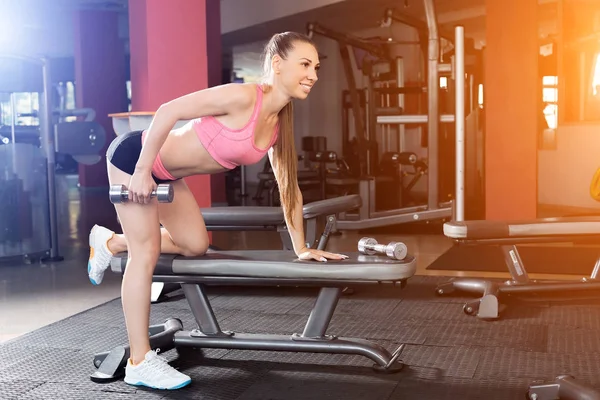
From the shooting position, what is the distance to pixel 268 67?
2.46 metres

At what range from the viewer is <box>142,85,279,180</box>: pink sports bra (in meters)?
2.38

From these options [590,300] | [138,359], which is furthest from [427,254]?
[138,359]

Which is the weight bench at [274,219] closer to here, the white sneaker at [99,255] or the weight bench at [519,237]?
the weight bench at [519,237]

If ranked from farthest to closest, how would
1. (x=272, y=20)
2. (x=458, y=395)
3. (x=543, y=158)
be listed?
(x=272, y=20) < (x=543, y=158) < (x=458, y=395)

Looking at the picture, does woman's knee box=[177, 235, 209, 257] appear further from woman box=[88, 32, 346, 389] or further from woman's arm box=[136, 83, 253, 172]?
woman's arm box=[136, 83, 253, 172]

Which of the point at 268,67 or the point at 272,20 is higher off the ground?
the point at 272,20

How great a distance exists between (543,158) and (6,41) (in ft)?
32.2

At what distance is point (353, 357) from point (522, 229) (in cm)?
114

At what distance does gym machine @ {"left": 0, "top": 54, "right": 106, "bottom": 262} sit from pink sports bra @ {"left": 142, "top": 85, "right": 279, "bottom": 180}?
2633 mm

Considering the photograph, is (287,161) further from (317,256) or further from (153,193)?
(153,193)

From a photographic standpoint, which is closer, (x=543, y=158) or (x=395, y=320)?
(x=395, y=320)

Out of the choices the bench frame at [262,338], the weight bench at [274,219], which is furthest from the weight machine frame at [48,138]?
the bench frame at [262,338]

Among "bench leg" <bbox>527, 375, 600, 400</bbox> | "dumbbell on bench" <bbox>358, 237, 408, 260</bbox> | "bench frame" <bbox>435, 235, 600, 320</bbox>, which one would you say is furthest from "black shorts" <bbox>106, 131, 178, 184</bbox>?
"bench frame" <bbox>435, 235, 600, 320</bbox>

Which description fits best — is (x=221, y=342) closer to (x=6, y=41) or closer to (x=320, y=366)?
(x=320, y=366)
